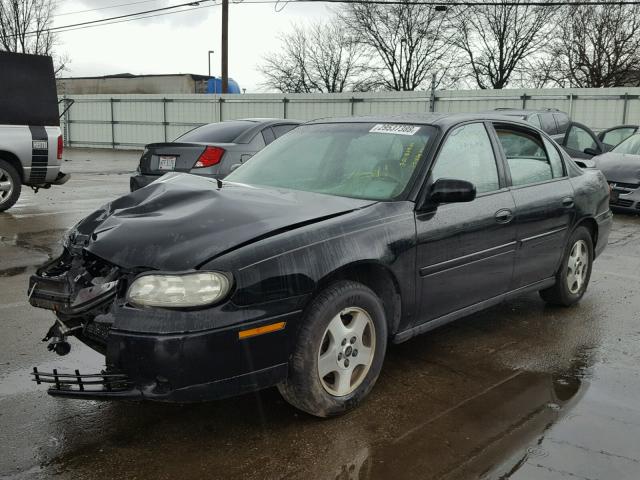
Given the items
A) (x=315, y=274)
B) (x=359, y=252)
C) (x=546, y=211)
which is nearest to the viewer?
(x=315, y=274)

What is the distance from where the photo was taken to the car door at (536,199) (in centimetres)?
452

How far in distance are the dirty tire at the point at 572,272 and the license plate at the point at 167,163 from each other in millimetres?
5037

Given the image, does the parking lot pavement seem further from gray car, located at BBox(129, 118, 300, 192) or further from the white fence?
the white fence

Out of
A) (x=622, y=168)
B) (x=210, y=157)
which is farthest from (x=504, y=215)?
(x=622, y=168)

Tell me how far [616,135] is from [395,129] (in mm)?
13533

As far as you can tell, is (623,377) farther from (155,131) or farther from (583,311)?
(155,131)

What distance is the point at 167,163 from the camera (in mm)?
8500

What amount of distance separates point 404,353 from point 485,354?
0.53 meters

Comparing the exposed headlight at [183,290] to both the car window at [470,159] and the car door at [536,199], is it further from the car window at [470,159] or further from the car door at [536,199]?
the car door at [536,199]

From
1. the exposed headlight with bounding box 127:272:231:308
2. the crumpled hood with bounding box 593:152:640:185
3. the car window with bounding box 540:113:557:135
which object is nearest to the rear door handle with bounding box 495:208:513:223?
the exposed headlight with bounding box 127:272:231:308

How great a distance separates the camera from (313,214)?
3.33 m

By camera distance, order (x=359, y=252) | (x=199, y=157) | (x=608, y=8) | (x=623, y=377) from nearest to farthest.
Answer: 1. (x=359, y=252)
2. (x=623, y=377)
3. (x=199, y=157)
4. (x=608, y=8)

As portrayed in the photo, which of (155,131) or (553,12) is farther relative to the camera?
(553,12)

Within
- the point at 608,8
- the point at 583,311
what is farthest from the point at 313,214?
the point at 608,8
